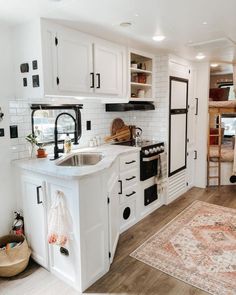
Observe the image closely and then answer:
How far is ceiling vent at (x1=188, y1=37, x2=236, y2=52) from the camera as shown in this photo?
113 inches

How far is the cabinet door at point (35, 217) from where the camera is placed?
7.30 ft

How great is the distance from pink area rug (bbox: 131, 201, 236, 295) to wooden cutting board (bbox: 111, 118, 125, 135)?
5.02 feet

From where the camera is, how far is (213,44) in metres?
3.05

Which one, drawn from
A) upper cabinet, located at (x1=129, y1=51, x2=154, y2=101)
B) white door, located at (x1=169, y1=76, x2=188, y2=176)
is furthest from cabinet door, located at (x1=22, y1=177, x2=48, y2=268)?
white door, located at (x1=169, y1=76, x2=188, y2=176)

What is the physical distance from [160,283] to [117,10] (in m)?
2.34

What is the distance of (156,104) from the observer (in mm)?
3752

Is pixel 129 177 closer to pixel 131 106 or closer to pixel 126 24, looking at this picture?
pixel 131 106

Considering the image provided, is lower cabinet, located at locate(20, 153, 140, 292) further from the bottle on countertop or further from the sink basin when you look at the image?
the bottle on countertop

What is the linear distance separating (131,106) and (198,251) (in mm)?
1934

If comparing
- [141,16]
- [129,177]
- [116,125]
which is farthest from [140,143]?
[141,16]

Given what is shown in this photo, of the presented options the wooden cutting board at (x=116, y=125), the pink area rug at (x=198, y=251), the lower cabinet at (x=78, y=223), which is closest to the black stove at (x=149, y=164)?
the wooden cutting board at (x=116, y=125)

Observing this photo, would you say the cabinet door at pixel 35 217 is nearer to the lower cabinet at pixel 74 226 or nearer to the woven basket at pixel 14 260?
the lower cabinet at pixel 74 226

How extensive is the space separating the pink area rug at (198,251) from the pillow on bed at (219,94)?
3106mm

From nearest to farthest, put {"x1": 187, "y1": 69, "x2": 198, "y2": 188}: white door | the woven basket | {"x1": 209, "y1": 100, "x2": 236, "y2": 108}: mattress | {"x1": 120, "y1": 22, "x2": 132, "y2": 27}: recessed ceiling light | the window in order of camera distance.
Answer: the woven basket < {"x1": 120, "y1": 22, "x2": 132, "y2": 27}: recessed ceiling light < the window < {"x1": 187, "y1": 69, "x2": 198, "y2": 188}: white door < {"x1": 209, "y1": 100, "x2": 236, "y2": 108}: mattress
